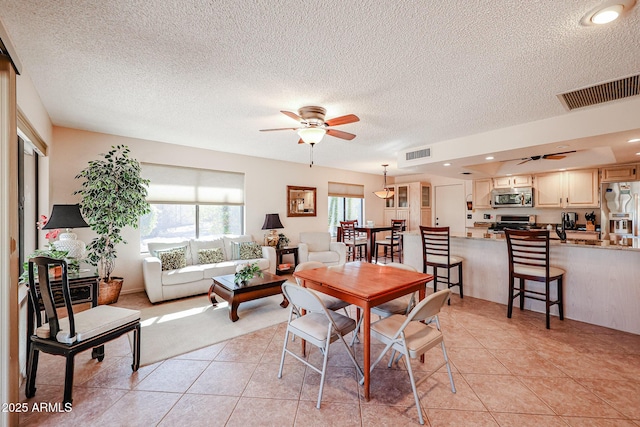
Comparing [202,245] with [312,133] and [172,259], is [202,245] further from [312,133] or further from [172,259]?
[312,133]

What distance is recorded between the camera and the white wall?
3.92 m

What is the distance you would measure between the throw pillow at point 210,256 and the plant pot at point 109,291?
1.12m

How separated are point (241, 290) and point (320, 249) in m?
3.04

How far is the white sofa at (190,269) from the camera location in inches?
154

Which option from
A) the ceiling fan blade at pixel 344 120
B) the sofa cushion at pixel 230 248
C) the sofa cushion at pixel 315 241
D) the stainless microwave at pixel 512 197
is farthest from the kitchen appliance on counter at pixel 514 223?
the sofa cushion at pixel 230 248

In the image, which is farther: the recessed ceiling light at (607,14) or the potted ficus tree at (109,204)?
the potted ficus tree at (109,204)

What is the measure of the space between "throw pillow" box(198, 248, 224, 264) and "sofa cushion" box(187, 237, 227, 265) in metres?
0.07

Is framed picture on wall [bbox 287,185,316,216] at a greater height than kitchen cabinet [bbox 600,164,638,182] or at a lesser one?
lesser

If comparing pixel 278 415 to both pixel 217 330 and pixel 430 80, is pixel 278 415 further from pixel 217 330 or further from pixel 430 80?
pixel 430 80

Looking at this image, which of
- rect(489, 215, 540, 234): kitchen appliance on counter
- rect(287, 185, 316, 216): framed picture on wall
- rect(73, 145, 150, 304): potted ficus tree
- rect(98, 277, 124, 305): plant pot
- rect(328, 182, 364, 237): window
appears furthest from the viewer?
rect(328, 182, 364, 237): window

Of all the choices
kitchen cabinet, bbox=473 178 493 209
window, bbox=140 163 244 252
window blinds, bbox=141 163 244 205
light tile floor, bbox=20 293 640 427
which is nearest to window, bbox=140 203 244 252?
window, bbox=140 163 244 252

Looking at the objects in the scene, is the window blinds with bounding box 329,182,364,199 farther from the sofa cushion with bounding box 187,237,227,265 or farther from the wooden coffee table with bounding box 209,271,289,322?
the wooden coffee table with bounding box 209,271,289,322

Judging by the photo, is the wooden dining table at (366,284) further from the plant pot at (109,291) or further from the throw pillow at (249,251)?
the plant pot at (109,291)

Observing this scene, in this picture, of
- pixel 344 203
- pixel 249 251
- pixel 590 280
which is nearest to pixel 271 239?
pixel 249 251
